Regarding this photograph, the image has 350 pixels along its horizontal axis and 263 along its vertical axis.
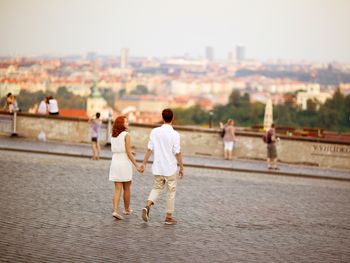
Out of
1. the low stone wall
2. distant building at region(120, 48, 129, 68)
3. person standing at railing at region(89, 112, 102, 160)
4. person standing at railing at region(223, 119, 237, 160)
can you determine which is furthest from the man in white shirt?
distant building at region(120, 48, 129, 68)

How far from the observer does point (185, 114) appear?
142000mm

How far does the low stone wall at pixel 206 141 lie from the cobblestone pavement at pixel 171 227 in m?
7.73

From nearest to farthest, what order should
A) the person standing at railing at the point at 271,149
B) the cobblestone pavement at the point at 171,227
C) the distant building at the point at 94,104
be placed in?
the cobblestone pavement at the point at 171,227 < the person standing at railing at the point at 271,149 < the distant building at the point at 94,104

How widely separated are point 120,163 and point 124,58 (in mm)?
173583

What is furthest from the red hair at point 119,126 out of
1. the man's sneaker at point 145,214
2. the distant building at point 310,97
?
the distant building at point 310,97

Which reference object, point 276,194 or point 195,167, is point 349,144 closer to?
point 195,167

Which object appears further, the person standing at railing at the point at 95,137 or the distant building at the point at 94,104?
the distant building at the point at 94,104

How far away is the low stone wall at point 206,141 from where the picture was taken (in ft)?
88.5

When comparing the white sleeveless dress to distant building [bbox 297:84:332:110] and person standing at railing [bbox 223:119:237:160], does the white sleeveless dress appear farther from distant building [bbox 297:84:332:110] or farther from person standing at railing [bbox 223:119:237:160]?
distant building [bbox 297:84:332:110]

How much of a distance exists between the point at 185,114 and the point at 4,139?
115 metres

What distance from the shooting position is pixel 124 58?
18500 centimetres

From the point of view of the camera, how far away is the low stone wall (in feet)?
88.5

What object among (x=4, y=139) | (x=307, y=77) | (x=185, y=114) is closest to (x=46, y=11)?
(x=185, y=114)

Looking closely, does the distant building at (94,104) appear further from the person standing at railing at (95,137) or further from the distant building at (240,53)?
the person standing at railing at (95,137)
